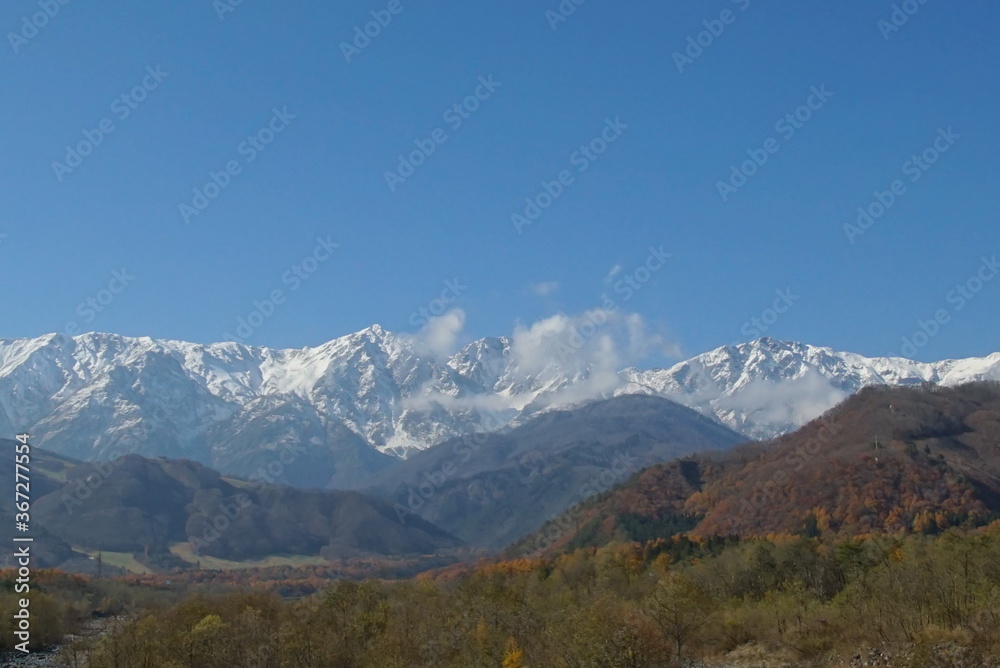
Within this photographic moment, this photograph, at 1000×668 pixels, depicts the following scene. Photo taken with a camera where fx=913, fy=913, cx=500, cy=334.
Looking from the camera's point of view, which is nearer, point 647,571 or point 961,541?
point 961,541

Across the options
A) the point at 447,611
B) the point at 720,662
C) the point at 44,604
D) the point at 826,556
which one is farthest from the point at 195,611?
the point at 826,556

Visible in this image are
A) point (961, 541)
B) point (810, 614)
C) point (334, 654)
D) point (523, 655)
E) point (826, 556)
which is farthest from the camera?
point (826, 556)

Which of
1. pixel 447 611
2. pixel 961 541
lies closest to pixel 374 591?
pixel 447 611

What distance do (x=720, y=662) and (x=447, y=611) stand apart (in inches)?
1144

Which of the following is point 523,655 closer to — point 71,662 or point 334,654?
point 334,654

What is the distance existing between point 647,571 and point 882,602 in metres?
69.8

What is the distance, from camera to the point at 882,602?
82312 millimetres

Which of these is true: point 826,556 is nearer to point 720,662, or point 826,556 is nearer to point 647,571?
point 647,571

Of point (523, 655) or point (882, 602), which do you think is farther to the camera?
point (882, 602)

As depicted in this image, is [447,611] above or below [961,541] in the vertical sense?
below

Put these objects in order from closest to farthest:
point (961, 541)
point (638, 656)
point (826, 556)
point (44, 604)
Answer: point (638, 656), point (961, 541), point (826, 556), point (44, 604)

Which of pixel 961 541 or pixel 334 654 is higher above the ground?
pixel 961 541

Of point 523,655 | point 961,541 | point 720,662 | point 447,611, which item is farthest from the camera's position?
point 961,541

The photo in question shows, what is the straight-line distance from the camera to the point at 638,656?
2370 inches
